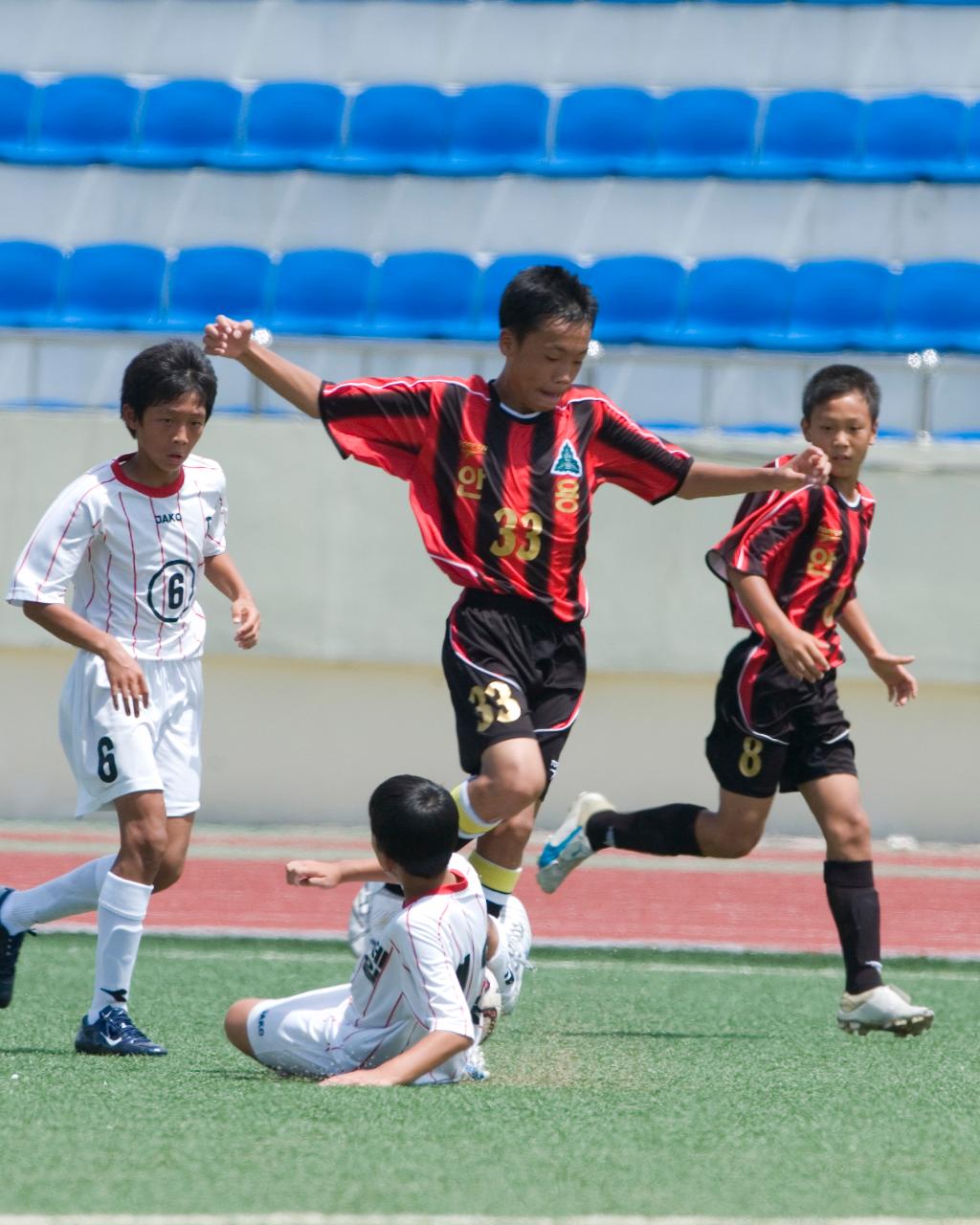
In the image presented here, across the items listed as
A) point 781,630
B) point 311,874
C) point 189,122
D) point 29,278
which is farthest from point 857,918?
point 189,122

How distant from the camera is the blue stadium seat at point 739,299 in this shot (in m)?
13.5

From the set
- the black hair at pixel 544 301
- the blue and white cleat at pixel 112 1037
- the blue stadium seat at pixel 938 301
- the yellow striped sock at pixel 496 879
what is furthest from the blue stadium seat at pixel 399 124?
the blue and white cleat at pixel 112 1037

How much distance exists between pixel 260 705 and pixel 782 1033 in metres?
6.85

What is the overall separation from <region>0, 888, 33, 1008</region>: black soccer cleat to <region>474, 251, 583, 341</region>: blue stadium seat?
847cm

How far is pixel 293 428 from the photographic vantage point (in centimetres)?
1159

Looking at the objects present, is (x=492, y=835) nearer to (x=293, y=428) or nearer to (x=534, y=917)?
(x=534, y=917)

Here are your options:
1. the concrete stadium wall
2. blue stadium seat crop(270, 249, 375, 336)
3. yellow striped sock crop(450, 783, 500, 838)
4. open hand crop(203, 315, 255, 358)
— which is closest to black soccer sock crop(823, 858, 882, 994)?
yellow striped sock crop(450, 783, 500, 838)

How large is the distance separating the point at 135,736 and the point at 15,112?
11784 millimetres

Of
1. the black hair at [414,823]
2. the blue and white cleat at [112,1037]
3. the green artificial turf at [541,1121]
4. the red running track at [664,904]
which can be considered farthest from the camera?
Answer: the red running track at [664,904]

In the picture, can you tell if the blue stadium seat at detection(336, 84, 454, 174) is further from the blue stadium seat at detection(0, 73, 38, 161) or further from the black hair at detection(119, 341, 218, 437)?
the black hair at detection(119, 341, 218, 437)

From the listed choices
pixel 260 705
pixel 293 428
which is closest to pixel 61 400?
pixel 293 428

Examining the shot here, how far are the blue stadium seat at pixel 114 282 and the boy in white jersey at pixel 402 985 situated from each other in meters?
9.96

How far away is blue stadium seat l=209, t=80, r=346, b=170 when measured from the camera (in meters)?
15.2

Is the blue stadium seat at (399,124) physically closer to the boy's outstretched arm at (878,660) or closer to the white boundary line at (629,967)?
the white boundary line at (629,967)
